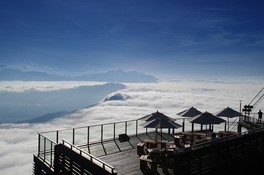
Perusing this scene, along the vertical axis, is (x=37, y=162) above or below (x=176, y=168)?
below

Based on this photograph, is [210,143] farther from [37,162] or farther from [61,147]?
[37,162]

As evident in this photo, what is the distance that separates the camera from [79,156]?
12695mm

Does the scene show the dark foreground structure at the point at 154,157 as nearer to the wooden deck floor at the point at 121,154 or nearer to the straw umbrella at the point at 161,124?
the wooden deck floor at the point at 121,154

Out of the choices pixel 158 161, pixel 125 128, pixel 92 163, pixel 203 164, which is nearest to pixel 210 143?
pixel 203 164

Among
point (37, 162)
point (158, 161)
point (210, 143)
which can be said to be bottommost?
point (37, 162)

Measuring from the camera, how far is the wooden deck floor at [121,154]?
47.0ft

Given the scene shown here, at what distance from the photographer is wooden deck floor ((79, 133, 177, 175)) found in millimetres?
14312

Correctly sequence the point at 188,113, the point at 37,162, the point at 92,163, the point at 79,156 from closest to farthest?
the point at 92,163 → the point at 79,156 → the point at 37,162 → the point at 188,113

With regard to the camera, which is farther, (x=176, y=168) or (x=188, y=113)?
(x=188, y=113)

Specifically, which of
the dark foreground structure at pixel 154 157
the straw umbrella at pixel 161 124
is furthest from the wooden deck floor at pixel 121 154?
the straw umbrella at pixel 161 124

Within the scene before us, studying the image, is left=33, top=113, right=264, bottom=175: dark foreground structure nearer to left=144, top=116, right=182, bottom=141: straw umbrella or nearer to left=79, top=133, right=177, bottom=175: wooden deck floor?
left=79, top=133, right=177, bottom=175: wooden deck floor

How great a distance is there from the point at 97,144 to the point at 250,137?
998 centimetres

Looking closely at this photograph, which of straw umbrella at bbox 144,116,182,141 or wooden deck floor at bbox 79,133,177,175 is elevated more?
straw umbrella at bbox 144,116,182,141

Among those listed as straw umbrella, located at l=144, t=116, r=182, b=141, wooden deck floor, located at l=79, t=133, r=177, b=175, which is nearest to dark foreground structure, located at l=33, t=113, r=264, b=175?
wooden deck floor, located at l=79, t=133, r=177, b=175
